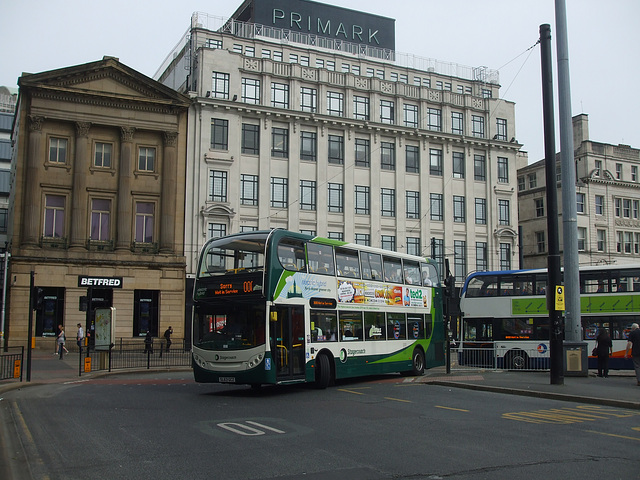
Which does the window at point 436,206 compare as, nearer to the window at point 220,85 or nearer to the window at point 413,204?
the window at point 413,204

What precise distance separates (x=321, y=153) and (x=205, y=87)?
30.7 ft

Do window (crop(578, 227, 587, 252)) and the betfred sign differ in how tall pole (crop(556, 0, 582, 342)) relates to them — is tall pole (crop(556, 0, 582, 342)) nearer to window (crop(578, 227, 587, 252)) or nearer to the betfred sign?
the betfred sign

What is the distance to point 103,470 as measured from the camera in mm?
8234

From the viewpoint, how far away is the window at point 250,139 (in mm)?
45969

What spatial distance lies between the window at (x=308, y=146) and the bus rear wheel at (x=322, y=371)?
30436mm

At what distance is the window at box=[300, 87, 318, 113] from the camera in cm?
4809

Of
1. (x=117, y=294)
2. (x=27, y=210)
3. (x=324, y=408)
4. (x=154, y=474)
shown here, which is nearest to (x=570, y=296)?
(x=324, y=408)

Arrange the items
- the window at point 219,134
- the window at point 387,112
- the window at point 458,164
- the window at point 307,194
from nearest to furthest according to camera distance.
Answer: the window at point 219,134
the window at point 307,194
the window at point 387,112
the window at point 458,164

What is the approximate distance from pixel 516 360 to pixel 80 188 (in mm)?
28239

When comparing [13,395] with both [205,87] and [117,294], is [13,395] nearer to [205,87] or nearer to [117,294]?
[117,294]

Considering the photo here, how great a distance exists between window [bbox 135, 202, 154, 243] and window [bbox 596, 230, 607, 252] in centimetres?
4048

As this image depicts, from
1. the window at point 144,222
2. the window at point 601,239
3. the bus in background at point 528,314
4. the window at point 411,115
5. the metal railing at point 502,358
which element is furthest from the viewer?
the window at point 601,239

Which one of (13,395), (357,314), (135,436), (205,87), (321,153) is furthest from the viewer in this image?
(321,153)

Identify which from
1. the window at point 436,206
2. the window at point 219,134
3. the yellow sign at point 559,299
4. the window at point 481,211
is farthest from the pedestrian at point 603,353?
the window at point 481,211
